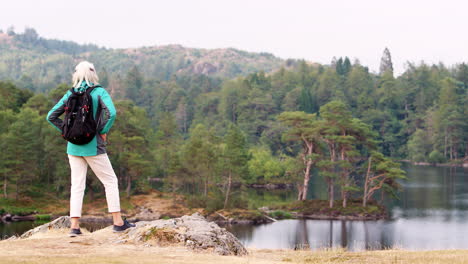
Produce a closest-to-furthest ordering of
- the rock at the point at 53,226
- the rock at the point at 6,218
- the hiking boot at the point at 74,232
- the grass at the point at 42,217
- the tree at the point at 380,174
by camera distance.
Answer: the hiking boot at the point at 74,232 < the rock at the point at 53,226 < the rock at the point at 6,218 < the grass at the point at 42,217 < the tree at the point at 380,174

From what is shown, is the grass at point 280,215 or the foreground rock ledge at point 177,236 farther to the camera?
the grass at point 280,215

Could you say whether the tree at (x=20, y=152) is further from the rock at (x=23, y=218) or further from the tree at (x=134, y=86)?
the tree at (x=134, y=86)

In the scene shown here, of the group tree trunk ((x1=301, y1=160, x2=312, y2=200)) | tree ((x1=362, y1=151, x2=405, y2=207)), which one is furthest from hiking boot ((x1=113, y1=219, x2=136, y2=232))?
tree trunk ((x1=301, y1=160, x2=312, y2=200))

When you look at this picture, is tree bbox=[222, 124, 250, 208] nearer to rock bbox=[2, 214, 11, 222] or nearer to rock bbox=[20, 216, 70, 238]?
rock bbox=[2, 214, 11, 222]

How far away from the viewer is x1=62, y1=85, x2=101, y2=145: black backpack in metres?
6.96

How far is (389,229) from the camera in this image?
1307 inches

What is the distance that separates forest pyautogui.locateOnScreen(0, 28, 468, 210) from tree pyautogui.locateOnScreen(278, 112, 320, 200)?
0.30 ft

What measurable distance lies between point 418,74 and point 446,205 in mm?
61289

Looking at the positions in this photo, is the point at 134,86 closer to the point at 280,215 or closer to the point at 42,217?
the point at 42,217

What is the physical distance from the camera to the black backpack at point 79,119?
6.96 meters

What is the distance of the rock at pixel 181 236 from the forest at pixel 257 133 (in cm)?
2951

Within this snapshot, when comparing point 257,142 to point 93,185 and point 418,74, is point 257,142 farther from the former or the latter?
point 93,185

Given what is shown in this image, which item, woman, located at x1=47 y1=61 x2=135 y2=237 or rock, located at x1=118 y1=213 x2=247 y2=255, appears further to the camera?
rock, located at x1=118 y1=213 x2=247 y2=255

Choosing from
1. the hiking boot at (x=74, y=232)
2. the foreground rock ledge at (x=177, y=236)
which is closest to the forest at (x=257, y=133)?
the foreground rock ledge at (x=177, y=236)
